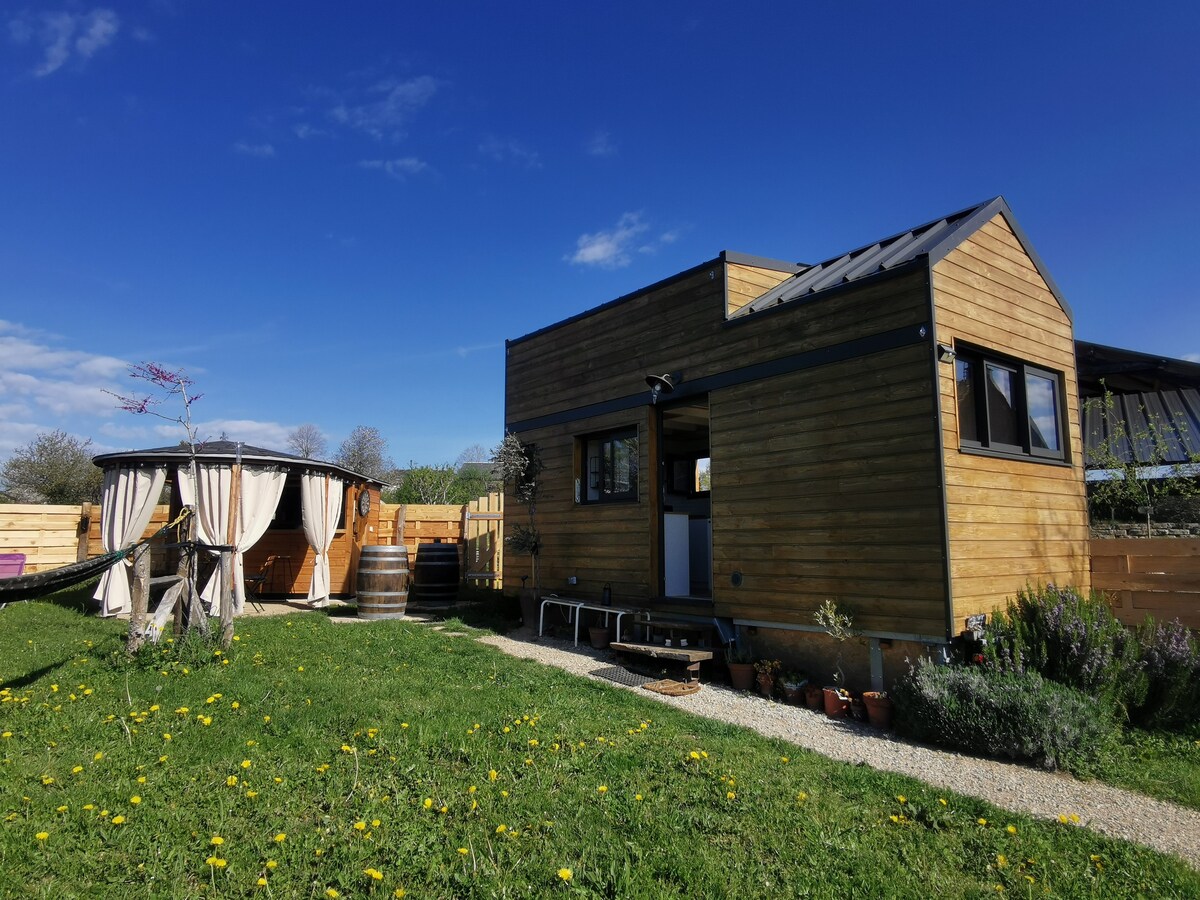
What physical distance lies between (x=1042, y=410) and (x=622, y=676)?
5.59 metres

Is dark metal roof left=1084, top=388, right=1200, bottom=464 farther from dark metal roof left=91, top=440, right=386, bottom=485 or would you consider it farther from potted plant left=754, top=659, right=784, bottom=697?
dark metal roof left=91, top=440, right=386, bottom=485

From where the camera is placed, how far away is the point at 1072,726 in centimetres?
482

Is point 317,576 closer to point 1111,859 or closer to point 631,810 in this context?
point 631,810

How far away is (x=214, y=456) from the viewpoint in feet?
36.3

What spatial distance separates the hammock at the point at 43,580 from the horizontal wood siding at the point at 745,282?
Result: 263 inches

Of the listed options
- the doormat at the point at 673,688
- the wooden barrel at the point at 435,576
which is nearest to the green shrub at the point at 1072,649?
the doormat at the point at 673,688

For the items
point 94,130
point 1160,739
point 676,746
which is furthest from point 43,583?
point 94,130

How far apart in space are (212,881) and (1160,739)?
6.60 metres

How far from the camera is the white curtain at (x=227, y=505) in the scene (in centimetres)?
1101

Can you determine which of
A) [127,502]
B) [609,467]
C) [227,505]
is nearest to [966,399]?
[609,467]

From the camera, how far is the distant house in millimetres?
6148

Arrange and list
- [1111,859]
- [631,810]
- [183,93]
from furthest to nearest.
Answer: [183,93]
[631,810]
[1111,859]

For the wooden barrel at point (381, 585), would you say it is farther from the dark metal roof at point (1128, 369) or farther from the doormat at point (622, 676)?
the dark metal roof at point (1128, 369)

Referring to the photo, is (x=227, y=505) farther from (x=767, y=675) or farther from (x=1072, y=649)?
(x=1072, y=649)
